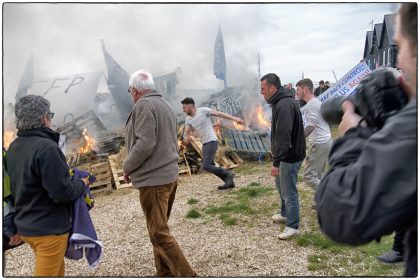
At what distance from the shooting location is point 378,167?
34.8 inches

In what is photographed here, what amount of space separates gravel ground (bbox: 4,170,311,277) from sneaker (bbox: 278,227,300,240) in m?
0.08

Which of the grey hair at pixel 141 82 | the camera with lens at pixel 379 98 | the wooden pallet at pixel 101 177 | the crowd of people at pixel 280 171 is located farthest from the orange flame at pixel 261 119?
the camera with lens at pixel 379 98

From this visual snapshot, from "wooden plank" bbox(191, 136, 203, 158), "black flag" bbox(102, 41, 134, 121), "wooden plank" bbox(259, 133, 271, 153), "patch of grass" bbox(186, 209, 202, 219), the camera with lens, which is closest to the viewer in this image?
the camera with lens

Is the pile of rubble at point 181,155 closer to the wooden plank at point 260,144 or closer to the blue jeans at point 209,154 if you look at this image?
the wooden plank at point 260,144

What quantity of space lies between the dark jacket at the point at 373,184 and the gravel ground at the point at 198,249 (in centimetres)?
266

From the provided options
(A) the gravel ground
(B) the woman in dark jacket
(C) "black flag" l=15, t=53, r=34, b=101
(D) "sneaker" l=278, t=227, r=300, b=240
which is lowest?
(A) the gravel ground

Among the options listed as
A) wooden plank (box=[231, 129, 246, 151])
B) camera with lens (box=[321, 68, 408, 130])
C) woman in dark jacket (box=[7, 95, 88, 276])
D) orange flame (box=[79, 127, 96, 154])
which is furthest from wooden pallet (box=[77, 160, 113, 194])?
camera with lens (box=[321, 68, 408, 130])

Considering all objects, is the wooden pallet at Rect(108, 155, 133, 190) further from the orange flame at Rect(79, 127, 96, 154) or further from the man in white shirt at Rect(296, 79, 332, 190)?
the man in white shirt at Rect(296, 79, 332, 190)

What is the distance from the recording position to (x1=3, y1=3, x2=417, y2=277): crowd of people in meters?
0.89

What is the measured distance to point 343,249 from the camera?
12.5ft

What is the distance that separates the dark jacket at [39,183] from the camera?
2309 mm

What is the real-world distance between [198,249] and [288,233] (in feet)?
3.48

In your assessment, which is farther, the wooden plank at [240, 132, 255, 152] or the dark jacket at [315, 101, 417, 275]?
the wooden plank at [240, 132, 255, 152]

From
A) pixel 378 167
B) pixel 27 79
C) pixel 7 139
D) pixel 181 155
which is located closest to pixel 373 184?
pixel 378 167
